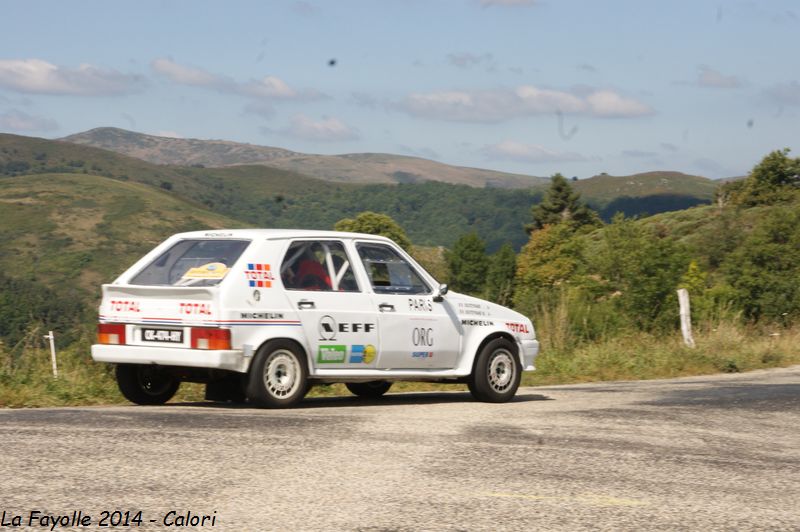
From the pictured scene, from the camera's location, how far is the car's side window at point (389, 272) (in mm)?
11352

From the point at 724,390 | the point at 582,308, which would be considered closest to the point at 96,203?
the point at 582,308

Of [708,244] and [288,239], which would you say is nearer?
[288,239]

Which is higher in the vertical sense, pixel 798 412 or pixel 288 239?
pixel 288 239

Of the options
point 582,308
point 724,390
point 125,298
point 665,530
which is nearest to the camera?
point 665,530

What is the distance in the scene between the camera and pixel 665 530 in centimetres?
557

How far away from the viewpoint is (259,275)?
10305 mm

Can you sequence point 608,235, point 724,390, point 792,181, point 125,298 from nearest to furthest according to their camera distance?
point 125,298 → point 724,390 → point 608,235 → point 792,181

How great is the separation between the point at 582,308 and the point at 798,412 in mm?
14463

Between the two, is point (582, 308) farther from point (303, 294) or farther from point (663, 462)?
point (663, 462)

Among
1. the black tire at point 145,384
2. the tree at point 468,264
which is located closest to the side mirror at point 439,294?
the black tire at point 145,384

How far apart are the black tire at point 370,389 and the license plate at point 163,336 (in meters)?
2.95

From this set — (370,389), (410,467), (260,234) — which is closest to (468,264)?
(370,389)

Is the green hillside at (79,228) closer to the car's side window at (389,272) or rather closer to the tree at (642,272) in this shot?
the tree at (642,272)

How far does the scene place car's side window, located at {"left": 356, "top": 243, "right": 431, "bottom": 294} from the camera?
447 inches
